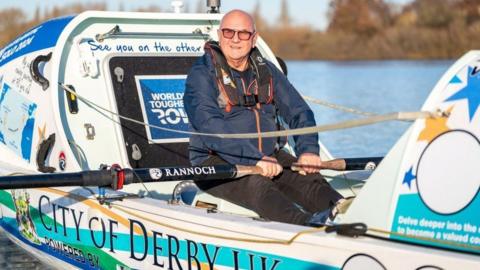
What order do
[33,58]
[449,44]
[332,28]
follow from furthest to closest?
[332,28] → [449,44] → [33,58]

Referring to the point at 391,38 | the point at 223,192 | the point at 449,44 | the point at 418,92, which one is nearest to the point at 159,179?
the point at 223,192

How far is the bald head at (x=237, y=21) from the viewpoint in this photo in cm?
671

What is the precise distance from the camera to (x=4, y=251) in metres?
8.80

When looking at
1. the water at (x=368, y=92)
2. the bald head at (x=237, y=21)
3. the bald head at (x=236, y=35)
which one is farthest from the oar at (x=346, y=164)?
the water at (x=368, y=92)

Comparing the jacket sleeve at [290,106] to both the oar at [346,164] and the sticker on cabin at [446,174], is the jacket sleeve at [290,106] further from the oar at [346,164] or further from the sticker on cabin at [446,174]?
the sticker on cabin at [446,174]

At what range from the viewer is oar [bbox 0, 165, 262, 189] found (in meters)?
6.22

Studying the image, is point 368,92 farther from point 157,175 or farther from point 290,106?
point 157,175

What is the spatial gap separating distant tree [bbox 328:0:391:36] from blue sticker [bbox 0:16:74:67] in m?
39.7

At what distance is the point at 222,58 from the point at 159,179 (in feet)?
3.05

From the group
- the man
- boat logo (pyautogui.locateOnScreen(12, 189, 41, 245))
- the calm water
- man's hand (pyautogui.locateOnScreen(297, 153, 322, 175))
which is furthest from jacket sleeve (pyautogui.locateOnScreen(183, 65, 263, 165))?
the calm water

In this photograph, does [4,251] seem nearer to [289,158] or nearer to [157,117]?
[157,117]

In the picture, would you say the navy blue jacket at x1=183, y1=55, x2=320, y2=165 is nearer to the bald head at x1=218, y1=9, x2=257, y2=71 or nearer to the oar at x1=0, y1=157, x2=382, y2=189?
the bald head at x1=218, y1=9, x2=257, y2=71

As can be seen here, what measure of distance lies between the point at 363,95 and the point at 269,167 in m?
19.2

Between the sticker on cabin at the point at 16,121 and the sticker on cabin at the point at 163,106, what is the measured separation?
87cm
